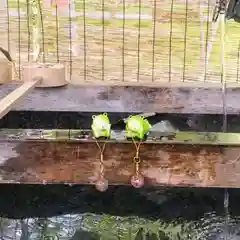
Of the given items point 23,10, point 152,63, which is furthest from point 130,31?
point 23,10

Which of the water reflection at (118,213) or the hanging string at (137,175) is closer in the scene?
the hanging string at (137,175)

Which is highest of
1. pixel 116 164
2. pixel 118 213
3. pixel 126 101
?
pixel 116 164

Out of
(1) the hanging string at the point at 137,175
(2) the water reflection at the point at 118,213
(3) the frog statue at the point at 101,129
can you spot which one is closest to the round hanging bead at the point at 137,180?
(1) the hanging string at the point at 137,175

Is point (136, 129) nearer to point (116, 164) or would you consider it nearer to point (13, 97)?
point (116, 164)

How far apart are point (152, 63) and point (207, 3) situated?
1.89 ft

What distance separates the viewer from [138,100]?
8.68 feet

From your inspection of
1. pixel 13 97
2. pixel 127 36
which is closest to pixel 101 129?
pixel 13 97

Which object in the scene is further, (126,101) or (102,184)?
(126,101)

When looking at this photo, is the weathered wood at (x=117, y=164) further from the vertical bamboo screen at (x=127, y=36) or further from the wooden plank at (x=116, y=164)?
the vertical bamboo screen at (x=127, y=36)

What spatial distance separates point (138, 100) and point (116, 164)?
1208 mm

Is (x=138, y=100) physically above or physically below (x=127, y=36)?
below

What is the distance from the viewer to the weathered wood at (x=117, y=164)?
4.76 ft

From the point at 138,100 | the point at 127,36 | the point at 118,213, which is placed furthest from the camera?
the point at 127,36

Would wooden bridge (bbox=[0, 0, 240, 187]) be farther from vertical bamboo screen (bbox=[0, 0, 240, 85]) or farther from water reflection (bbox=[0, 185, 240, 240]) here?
water reflection (bbox=[0, 185, 240, 240])
